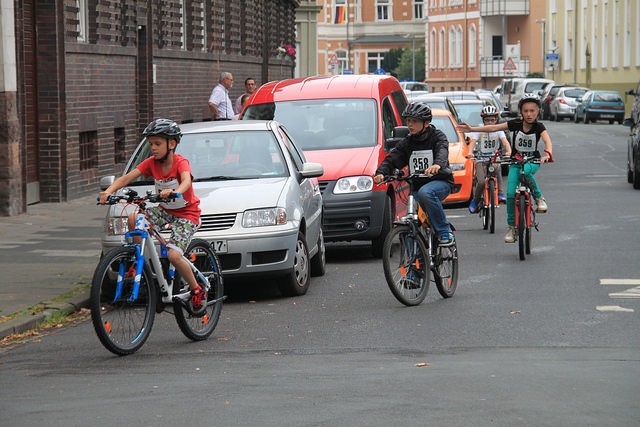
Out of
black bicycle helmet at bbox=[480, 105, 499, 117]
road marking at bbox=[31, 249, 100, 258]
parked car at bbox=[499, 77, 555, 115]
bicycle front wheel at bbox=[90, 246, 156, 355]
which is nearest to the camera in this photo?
bicycle front wheel at bbox=[90, 246, 156, 355]

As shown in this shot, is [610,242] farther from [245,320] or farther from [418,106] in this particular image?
[245,320]

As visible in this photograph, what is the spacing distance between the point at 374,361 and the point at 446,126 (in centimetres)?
1564

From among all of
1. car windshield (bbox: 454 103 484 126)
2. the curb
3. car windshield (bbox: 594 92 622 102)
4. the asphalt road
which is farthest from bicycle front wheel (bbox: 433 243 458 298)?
car windshield (bbox: 594 92 622 102)

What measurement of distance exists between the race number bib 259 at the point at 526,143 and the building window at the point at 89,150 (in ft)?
32.4

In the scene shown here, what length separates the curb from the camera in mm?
10422

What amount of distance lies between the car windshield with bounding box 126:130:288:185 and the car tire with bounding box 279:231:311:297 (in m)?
0.75

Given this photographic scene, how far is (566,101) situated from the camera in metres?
67.3

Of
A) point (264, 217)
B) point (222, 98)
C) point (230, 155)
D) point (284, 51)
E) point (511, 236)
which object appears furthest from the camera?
point (284, 51)

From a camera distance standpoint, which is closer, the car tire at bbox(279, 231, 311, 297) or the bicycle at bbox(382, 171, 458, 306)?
the bicycle at bbox(382, 171, 458, 306)

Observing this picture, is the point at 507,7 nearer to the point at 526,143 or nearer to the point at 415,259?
the point at 526,143

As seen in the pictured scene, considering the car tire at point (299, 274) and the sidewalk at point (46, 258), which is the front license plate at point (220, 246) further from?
the sidewalk at point (46, 258)

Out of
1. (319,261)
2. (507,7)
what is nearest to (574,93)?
(507,7)

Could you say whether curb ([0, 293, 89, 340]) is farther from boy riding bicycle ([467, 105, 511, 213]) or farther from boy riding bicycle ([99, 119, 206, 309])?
boy riding bicycle ([467, 105, 511, 213])

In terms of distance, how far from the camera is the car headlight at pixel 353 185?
1493 cm
